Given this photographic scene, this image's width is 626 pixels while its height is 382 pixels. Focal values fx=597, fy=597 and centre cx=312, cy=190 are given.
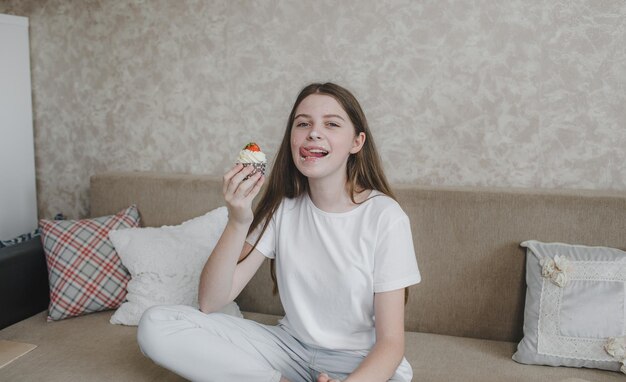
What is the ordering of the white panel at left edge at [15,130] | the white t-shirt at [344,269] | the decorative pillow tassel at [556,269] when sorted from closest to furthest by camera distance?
the white t-shirt at [344,269] < the decorative pillow tassel at [556,269] < the white panel at left edge at [15,130]

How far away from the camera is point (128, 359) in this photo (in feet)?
5.88

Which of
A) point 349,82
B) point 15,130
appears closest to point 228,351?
point 349,82

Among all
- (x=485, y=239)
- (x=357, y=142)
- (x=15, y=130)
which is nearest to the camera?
(x=357, y=142)

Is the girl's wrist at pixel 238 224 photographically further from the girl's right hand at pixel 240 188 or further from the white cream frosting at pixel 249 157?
the white cream frosting at pixel 249 157

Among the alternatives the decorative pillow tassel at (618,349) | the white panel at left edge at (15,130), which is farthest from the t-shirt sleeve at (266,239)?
the white panel at left edge at (15,130)

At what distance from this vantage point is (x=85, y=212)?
9.18ft

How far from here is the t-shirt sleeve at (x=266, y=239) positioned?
1.72m

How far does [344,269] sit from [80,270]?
3.50 feet

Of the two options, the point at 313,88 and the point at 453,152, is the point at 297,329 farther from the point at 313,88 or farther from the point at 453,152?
the point at 453,152

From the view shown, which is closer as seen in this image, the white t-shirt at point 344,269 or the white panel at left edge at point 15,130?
the white t-shirt at point 344,269

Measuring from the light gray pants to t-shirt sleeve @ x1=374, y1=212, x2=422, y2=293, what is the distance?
0.21 m

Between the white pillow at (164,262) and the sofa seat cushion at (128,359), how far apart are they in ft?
0.37

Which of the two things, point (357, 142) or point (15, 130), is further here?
point (15, 130)

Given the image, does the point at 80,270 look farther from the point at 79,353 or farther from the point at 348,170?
the point at 348,170
